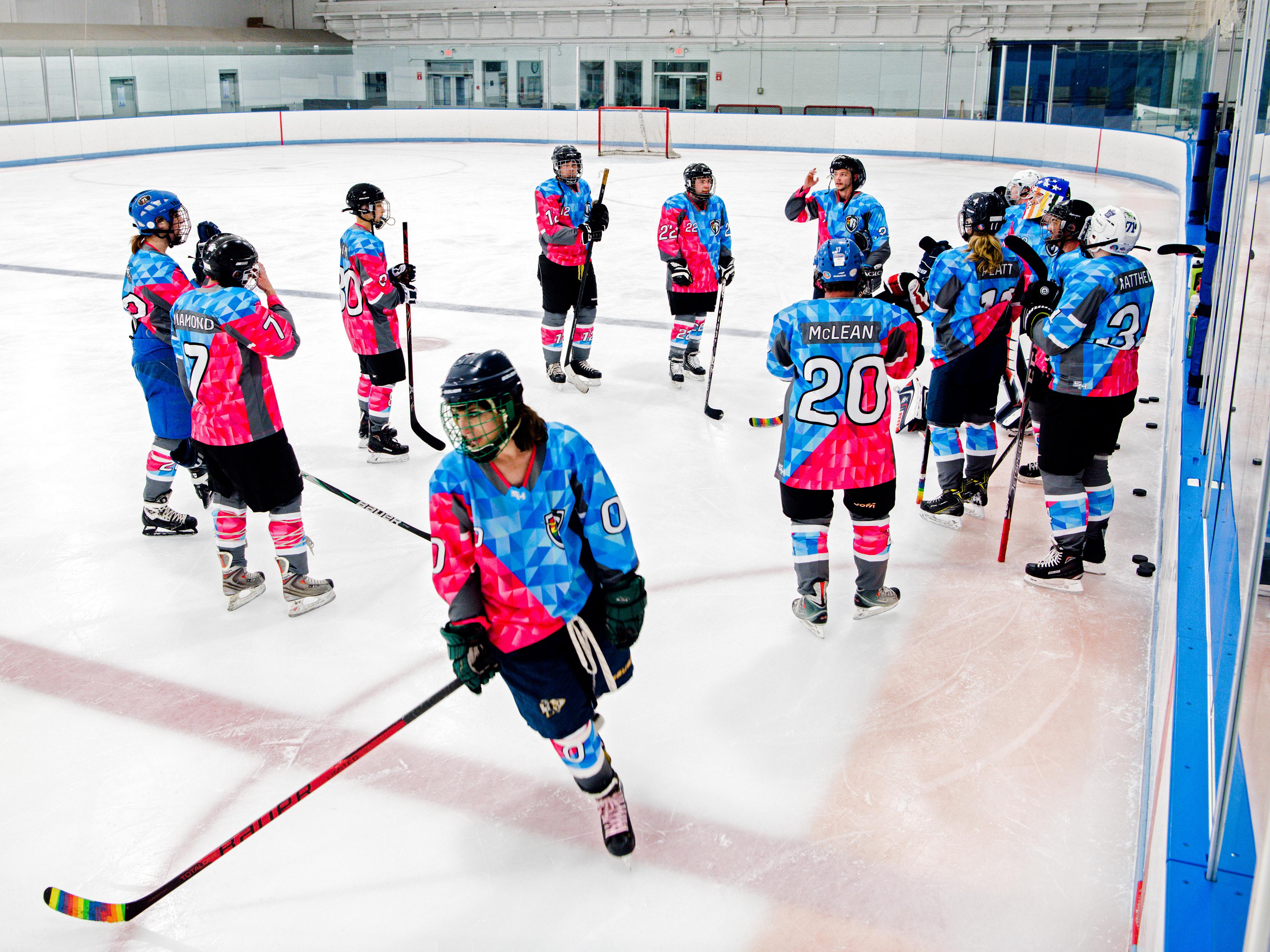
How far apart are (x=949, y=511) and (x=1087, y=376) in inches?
34.4

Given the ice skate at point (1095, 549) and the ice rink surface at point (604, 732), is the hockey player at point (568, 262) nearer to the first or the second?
the ice rink surface at point (604, 732)

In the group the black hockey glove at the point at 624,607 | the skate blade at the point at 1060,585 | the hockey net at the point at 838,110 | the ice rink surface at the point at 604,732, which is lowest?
the ice rink surface at the point at 604,732

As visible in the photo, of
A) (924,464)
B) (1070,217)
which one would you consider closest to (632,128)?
(924,464)

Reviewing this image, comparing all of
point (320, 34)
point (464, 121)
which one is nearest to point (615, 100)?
point (464, 121)

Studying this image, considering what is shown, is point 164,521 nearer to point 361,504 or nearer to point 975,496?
point 361,504

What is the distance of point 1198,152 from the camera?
A: 6.00m

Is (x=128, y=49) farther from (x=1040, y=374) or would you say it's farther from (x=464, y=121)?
(x=1040, y=374)

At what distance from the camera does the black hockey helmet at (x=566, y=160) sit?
5.65 meters

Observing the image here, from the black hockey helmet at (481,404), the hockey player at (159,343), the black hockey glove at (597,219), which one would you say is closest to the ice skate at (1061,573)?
the black hockey helmet at (481,404)

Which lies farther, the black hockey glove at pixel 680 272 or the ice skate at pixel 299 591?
the black hockey glove at pixel 680 272

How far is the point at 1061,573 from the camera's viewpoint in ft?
11.8

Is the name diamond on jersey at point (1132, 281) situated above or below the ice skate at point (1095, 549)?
above

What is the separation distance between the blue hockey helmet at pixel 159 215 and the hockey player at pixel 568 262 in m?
2.16

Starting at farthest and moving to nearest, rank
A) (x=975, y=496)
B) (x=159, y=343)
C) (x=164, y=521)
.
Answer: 1. (x=975, y=496)
2. (x=164, y=521)
3. (x=159, y=343)
